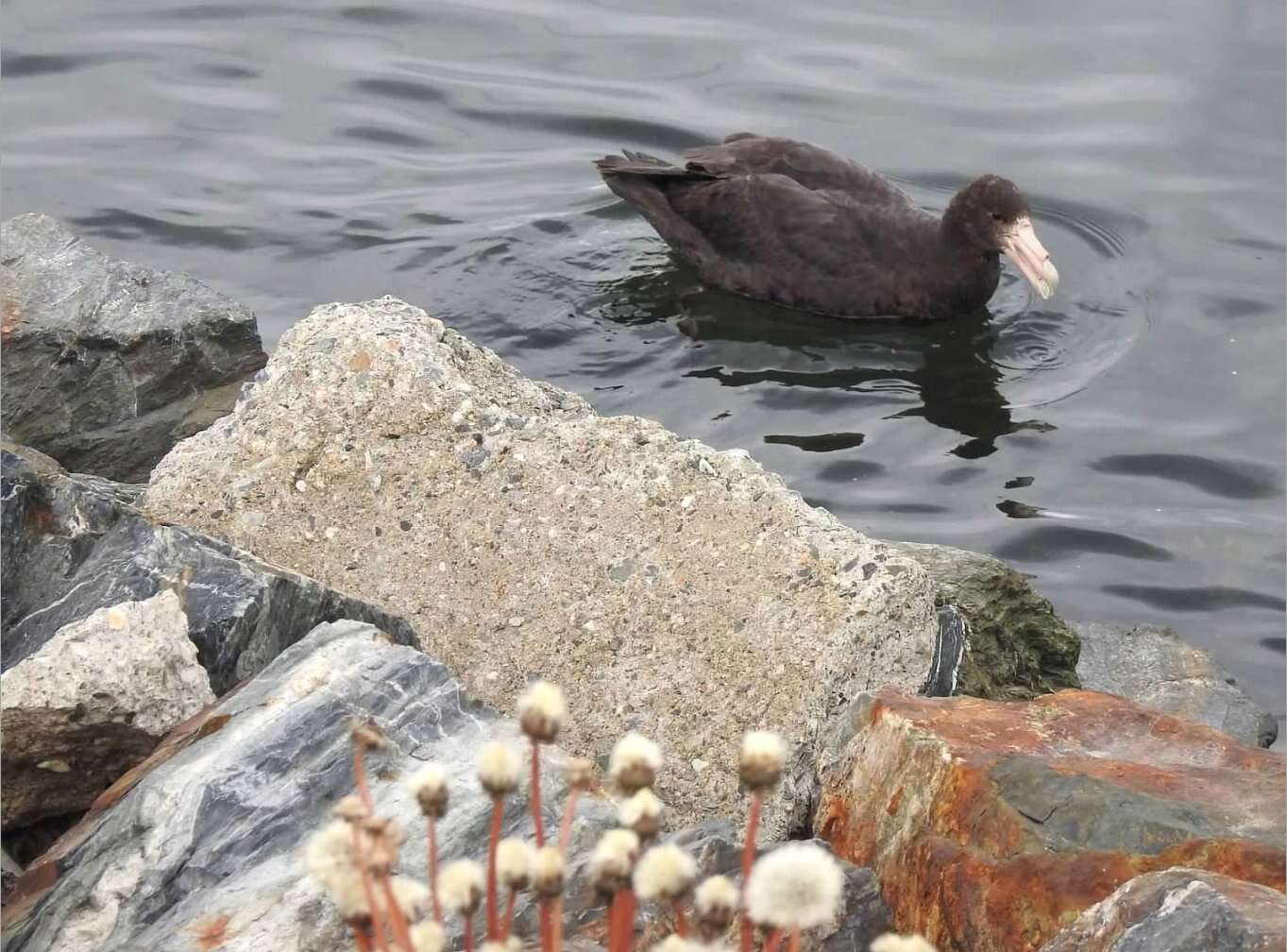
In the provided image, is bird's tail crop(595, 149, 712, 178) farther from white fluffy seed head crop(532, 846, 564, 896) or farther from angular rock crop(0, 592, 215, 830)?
white fluffy seed head crop(532, 846, 564, 896)

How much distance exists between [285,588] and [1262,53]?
27.4 feet

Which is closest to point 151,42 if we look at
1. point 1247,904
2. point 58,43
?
point 58,43

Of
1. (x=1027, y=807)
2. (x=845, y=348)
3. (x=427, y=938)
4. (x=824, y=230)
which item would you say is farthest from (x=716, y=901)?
(x=824, y=230)

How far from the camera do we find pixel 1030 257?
813cm

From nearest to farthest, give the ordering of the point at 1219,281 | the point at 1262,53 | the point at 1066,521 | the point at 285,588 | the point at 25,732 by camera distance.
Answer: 1. the point at 25,732
2. the point at 285,588
3. the point at 1066,521
4. the point at 1219,281
5. the point at 1262,53

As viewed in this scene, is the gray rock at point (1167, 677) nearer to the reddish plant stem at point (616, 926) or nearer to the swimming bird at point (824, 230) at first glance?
the swimming bird at point (824, 230)

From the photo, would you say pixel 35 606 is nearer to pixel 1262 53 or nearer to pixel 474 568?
pixel 474 568

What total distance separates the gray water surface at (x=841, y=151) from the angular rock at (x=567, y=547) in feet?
9.36

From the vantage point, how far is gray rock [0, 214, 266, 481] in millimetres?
5352

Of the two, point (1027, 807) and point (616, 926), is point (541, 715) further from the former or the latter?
point (1027, 807)

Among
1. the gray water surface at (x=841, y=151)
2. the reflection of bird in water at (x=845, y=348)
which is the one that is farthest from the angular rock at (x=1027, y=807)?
the reflection of bird in water at (x=845, y=348)

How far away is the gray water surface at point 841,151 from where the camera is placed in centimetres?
691

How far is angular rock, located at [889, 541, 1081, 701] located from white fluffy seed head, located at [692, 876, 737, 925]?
2678 mm

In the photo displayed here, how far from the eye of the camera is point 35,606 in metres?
3.39
